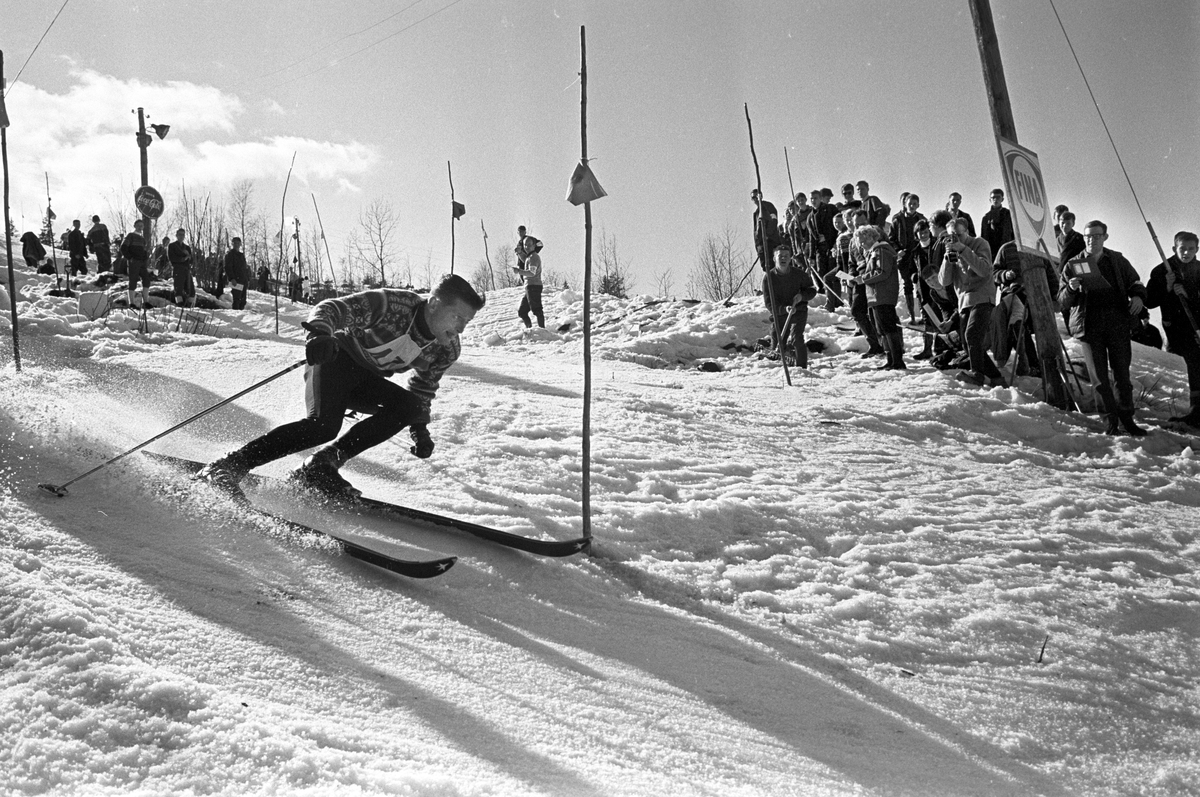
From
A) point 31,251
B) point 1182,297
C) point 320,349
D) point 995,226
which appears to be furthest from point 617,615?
point 31,251

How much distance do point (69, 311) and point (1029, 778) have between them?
1402cm

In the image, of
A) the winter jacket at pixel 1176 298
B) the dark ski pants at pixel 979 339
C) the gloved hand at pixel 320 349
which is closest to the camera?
the gloved hand at pixel 320 349

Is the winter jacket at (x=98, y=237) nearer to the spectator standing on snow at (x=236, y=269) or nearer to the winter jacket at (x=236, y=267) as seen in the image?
the spectator standing on snow at (x=236, y=269)

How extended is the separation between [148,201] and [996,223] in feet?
47.9

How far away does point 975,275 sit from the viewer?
797 cm

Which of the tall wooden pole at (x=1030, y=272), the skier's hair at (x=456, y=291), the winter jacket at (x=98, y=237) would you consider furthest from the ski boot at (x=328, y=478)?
the winter jacket at (x=98, y=237)

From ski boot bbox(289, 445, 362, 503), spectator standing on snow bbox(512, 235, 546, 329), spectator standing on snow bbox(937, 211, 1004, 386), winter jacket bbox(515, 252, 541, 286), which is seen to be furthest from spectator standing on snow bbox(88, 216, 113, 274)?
spectator standing on snow bbox(937, 211, 1004, 386)

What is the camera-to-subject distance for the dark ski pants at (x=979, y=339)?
318 inches

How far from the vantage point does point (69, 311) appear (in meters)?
12.7

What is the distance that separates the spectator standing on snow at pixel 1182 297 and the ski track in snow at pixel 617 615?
2.60 feet

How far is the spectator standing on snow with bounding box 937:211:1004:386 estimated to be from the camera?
7980 mm

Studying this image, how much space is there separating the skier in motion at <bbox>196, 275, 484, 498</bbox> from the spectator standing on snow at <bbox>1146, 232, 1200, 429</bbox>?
6.00 m

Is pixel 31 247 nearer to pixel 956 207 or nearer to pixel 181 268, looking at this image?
pixel 181 268

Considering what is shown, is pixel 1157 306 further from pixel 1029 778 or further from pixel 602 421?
pixel 1029 778
